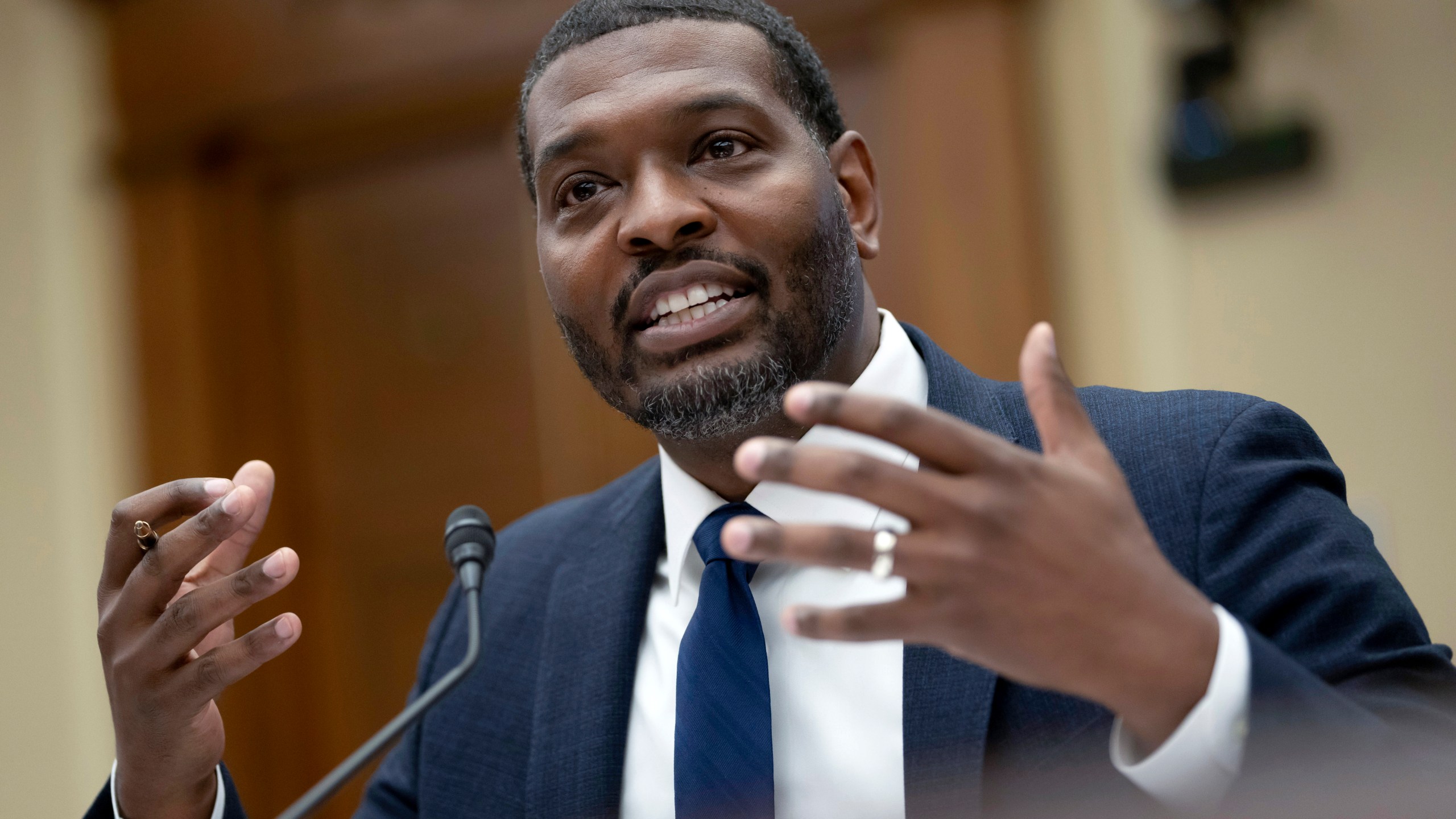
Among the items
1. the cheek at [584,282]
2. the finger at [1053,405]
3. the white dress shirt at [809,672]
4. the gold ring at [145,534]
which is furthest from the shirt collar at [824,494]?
the gold ring at [145,534]

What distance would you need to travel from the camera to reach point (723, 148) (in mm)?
1452

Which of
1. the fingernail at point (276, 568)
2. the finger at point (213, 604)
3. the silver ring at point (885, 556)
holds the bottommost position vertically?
the finger at point (213, 604)

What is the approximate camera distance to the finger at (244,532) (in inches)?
47.8

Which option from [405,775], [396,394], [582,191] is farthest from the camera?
[396,394]

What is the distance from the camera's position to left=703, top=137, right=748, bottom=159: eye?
1.45 metres

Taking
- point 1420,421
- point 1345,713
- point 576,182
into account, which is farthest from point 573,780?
point 1420,421

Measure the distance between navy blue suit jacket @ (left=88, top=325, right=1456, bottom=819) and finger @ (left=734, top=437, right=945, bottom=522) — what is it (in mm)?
219

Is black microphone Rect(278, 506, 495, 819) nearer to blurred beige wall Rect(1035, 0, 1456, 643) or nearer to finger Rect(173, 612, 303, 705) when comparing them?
finger Rect(173, 612, 303, 705)

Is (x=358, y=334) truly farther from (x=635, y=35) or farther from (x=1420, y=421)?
(x=1420, y=421)

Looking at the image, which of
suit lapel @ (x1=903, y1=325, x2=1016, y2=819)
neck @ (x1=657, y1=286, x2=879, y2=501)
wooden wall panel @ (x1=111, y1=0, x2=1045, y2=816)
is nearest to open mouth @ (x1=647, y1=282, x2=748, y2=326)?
neck @ (x1=657, y1=286, x2=879, y2=501)

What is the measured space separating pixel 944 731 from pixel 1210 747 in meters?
0.35

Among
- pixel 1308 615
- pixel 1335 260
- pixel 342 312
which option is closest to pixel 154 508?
pixel 1308 615

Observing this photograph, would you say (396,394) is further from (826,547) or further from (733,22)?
(826,547)

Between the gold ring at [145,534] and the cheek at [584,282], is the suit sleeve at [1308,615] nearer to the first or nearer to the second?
the cheek at [584,282]
